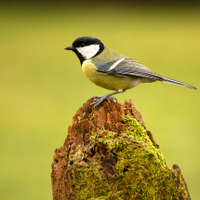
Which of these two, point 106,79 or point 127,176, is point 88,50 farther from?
point 127,176

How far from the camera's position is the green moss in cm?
158

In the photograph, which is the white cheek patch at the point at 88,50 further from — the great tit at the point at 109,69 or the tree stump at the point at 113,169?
the tree stump at the point at 113,169

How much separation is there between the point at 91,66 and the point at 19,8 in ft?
31.8

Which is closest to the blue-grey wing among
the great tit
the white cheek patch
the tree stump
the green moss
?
the great tit

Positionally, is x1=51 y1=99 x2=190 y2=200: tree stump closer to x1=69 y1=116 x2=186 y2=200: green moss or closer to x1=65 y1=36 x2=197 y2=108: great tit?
x1=69 y1=116 x2=186 y2=200: green moss

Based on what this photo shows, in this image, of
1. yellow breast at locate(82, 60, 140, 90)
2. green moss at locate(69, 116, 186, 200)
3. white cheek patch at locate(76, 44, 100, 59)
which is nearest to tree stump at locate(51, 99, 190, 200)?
green moss at locate(69, 116, 186, 200)

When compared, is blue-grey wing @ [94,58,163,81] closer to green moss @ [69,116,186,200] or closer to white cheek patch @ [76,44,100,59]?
white cheek patch @ [76,44,100,59]

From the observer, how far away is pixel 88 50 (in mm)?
2316

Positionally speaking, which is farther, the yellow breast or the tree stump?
the yellow breast

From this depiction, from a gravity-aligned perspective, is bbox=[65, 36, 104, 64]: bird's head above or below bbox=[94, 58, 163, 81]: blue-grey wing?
above

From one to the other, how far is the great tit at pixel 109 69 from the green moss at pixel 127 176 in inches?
25.7

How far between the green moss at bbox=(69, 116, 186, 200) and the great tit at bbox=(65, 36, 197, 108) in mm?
652

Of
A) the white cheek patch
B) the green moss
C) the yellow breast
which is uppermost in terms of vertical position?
the white cheek patch

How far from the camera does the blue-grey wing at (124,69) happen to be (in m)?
2.21
